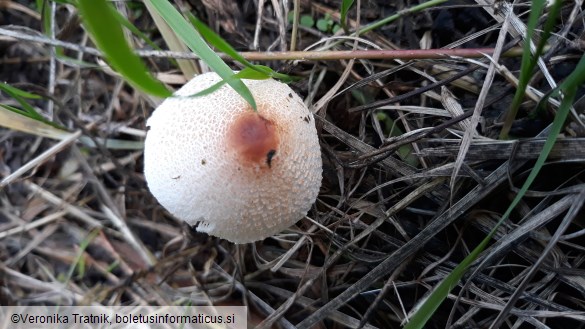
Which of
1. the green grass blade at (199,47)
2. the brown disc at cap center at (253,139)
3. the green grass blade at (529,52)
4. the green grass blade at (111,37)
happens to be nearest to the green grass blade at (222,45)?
the green grass blade at (199,47)

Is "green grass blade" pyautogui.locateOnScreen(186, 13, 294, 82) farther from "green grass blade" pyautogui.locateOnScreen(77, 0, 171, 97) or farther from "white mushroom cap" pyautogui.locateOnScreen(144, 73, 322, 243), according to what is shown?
"green grass blade" pyautogui.locateOnScreen(77, 0, 171, 97)

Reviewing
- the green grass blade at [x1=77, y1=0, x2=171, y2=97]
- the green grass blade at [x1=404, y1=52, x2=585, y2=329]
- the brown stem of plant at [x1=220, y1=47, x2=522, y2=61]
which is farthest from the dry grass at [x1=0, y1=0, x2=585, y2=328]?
the green grass blade at [x1=77, y1=0, x2=171, y2=97]

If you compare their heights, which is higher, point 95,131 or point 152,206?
point 95,131

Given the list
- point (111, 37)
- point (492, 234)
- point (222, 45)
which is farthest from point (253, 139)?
point (492, 234)

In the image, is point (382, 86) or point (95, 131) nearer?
point (382, 86)

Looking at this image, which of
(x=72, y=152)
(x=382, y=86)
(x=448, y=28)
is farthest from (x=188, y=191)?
(x=448, y=28)

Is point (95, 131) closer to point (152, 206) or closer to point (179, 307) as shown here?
point (152, 206)
